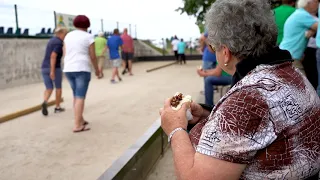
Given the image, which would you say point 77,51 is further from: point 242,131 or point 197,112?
point 242,131

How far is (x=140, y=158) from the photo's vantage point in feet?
12.2

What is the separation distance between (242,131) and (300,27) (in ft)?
11.6

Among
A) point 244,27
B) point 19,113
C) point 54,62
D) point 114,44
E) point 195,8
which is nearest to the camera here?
point 244,27

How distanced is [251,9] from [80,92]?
436 cm

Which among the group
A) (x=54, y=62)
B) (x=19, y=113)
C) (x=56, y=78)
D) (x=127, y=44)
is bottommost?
(x=19, y=113)

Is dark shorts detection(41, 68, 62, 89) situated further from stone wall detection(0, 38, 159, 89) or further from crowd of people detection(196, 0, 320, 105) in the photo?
stone wall detection(0, 38, 159, 89)

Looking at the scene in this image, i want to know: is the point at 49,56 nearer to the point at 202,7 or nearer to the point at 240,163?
the point at 240,163

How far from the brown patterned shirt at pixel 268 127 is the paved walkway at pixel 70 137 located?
269cm

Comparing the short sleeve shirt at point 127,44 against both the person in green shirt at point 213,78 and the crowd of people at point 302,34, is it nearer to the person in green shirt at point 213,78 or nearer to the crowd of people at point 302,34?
the person in green shirt at point 213,78

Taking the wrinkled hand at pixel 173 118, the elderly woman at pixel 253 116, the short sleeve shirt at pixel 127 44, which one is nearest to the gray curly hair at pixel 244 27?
the elderly woman at pixel 253 116

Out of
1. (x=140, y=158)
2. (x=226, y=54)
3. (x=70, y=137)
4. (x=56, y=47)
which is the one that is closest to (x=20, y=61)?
(x=56, y=47)

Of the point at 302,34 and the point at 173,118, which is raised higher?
the point at 302,34

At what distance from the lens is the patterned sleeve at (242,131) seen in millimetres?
1496

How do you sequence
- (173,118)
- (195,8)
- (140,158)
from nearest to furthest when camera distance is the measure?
(173,118) → (140,158) → (195,8)
